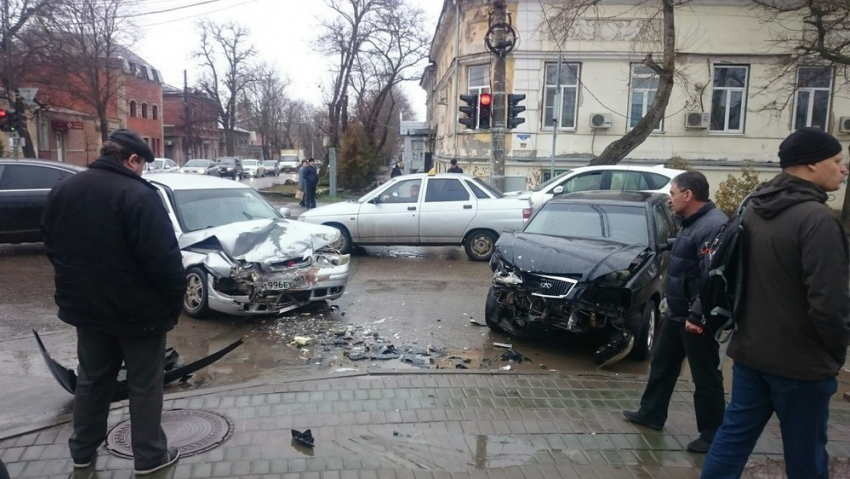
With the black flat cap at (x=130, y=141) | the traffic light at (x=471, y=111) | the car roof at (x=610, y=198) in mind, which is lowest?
the car roof at (x=610, y=198)

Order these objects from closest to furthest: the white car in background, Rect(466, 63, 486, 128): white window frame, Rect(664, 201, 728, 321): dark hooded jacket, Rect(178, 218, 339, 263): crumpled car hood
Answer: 1. Rect(664, 201, 728, 321): dark hooded jacket
2. Rect(178, 218, 339, 263): crumpled car hood
3. the white car in background
4. Rect(466, 63, 486, 128): white window frame

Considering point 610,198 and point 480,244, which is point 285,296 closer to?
point 610,198

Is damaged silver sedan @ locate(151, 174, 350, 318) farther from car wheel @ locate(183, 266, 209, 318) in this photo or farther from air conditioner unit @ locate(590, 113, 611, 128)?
air conditioner unit @ locate(590, 113, 611, 128)

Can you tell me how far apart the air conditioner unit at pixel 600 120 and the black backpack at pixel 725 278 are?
2007 cm

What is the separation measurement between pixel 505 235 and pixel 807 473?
4.72 m

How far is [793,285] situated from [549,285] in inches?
136

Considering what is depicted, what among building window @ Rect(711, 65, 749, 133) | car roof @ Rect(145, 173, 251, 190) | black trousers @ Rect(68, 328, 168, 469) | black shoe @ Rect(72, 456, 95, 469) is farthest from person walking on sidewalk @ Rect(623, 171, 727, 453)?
building window @ Rect(711, 65, 749, 133)

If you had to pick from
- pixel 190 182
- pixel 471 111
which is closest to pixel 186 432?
pixel 190 182

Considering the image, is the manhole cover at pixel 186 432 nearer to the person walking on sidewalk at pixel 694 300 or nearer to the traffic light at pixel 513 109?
the person walking on sidewalk at pixel 694 300

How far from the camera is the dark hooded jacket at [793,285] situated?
2.81 metres

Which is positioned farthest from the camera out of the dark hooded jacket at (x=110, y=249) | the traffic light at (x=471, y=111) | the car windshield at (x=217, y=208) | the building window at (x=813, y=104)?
the building window at (x=813, y=104)

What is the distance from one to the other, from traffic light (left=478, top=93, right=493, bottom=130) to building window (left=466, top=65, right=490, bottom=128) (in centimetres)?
898

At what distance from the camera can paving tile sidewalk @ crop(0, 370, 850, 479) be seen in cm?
397

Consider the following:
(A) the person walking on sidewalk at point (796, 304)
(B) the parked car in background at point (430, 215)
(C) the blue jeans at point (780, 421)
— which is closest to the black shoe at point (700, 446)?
(C) the blue jeans at point (780, 421)
